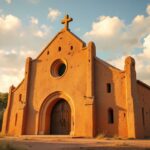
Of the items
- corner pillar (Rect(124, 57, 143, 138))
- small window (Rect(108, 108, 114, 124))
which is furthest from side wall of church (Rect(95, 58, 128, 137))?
corner pillar (Rect(124, 57, 143, 138))

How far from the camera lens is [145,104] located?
67.4 ft

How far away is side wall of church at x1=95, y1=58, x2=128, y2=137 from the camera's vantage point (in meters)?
17.0

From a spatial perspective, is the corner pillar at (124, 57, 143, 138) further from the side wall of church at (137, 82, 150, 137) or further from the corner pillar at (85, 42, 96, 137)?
the corner pillar at (85, 42, 96, 137)

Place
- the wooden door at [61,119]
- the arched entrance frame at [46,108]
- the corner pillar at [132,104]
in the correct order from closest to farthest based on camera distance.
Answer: the corner pillar at [132,104] < the wooden door at [61,119] < the arched entrance frame at [46,108]

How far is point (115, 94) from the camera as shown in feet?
58.3

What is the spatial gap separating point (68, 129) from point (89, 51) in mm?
7488

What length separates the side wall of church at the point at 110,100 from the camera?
17.0 metres

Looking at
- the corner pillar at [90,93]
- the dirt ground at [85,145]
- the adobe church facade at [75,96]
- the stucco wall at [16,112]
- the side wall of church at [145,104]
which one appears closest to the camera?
the dirt ground at [85,145]

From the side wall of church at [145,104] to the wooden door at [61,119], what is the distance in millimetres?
6715

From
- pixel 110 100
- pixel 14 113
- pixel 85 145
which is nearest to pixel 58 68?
pixel 14 113

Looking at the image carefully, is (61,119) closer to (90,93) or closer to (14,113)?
(90,93)

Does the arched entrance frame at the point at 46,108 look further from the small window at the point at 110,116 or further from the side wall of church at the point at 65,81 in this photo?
the small window at the point at 110,116

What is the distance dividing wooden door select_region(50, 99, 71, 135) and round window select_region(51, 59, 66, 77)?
2.91m

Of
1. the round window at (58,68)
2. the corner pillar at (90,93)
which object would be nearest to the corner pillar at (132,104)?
the corner pillar at (90,93)
